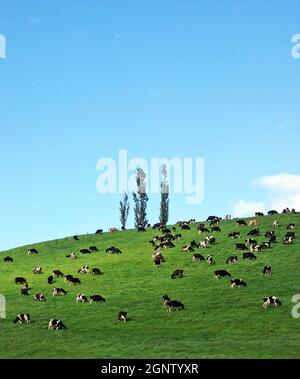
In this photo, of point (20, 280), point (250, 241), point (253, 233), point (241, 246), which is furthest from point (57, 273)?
point (253, 233)

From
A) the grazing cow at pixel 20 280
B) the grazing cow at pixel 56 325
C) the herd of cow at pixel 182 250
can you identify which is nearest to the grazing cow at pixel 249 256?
the herd of cow at pixel 182 250

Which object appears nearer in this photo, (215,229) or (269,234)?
(269,234)

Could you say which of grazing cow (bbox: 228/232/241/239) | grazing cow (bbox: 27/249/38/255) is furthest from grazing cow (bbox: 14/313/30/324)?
grazing cow (bbox: 27/249/38/255)

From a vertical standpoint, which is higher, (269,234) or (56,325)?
(269,234)

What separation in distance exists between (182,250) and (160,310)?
20826 mm

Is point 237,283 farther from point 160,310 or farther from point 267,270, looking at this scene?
point 160,310

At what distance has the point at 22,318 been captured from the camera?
160 feet

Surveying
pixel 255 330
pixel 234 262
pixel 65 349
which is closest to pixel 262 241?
pixel 234 262

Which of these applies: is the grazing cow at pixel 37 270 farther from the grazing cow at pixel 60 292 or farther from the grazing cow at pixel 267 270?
the grazing cow at pixel 267 270

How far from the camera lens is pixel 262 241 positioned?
70562 mm

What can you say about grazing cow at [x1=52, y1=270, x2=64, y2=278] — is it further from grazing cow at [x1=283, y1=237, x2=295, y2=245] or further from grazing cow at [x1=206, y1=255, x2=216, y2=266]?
grazing cow at [x1=283, y1=237, x2=295, y2=245]

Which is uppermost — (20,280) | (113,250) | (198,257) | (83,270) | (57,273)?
(113,250)

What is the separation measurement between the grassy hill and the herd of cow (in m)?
0.56

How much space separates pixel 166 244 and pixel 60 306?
21529 millimetres
